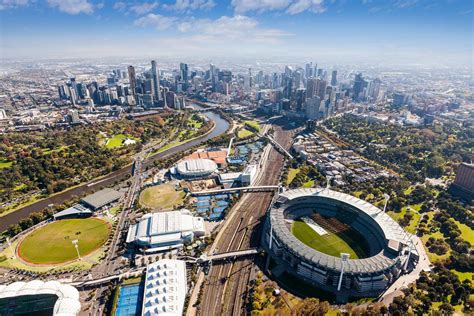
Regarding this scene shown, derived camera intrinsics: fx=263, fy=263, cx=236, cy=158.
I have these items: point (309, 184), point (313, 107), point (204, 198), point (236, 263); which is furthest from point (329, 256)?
point (313, 107)

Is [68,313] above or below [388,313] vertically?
above

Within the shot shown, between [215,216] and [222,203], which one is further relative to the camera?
[222,203]

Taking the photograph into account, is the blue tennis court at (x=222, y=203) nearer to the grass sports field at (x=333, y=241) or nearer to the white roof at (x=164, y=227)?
the white roof at (x=164, y=227)

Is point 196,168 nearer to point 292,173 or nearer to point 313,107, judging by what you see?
point 292,173

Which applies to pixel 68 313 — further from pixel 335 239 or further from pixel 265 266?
pixel 335 239

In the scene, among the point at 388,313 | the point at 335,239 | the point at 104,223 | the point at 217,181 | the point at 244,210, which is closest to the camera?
the point at 388,313

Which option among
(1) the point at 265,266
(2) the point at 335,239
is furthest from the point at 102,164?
(2) the point at 335,239
